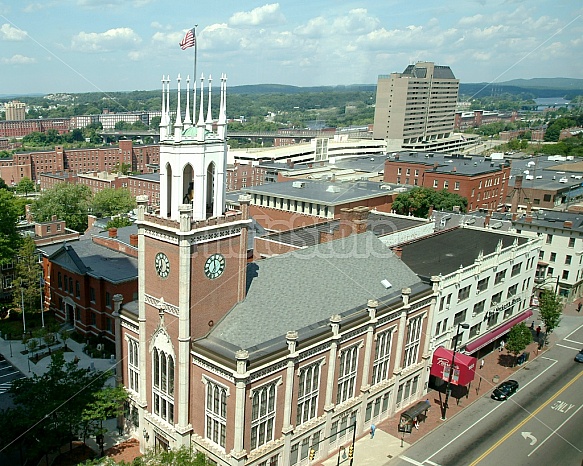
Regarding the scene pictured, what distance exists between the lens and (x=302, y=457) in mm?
41906

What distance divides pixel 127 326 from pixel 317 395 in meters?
16.5

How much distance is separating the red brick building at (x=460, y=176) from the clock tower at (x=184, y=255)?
302 feet

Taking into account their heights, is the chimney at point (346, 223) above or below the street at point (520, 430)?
above

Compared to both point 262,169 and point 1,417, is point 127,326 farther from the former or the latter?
point 262,169

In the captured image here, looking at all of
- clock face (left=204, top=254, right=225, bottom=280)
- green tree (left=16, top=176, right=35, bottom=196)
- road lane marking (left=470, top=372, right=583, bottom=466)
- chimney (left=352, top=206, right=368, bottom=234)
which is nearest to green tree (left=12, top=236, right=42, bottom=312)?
clock face (left=204, top=254, right=225, bottom=280)

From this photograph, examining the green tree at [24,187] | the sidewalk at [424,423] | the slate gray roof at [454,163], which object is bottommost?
the green tree at [24,187]

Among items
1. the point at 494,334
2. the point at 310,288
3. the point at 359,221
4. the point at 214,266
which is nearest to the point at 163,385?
the point at 214,266

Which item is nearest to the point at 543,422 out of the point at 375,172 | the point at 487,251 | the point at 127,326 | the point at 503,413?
the point at 503,413

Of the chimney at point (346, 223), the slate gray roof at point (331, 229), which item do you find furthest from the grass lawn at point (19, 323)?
the chimney at point (346, 223)

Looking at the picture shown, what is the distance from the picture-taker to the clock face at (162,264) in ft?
125

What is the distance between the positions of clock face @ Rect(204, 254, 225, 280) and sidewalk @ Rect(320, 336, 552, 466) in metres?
17.7

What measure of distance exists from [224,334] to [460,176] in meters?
95.5

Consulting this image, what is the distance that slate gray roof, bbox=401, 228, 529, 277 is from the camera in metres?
60.1

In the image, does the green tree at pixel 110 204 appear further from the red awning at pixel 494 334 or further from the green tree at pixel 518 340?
the green tree at pixel 518 340
